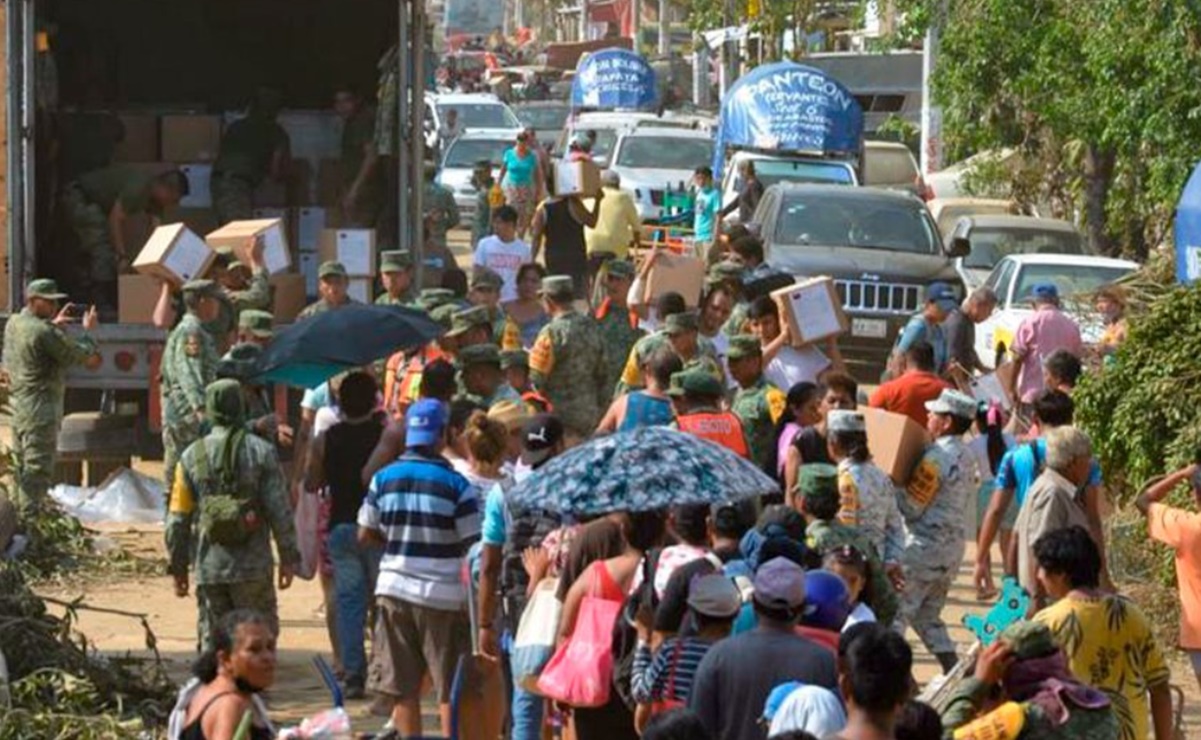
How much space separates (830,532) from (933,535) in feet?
6.94

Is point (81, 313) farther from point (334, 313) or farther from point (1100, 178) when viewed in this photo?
point (1100, 178)

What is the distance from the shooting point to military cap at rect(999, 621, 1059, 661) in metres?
7.77

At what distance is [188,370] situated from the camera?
49.2ft

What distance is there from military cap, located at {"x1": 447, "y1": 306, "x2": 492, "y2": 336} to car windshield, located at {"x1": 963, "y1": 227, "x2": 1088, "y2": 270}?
13294mm

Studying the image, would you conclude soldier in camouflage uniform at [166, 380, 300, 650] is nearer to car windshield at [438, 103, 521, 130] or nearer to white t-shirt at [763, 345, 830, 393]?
white t-shirt at [763, 345, 830, 393]

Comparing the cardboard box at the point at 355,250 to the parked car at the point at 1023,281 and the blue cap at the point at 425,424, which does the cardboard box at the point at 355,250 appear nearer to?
the parked car at the point at 1023,281

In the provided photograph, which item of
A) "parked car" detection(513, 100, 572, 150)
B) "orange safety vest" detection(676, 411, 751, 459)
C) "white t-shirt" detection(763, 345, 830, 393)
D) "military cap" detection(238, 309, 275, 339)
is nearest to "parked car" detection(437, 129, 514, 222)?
"parked car" detection(513, 100, 572, 150)

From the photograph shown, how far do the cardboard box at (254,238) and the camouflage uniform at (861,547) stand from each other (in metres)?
7.06

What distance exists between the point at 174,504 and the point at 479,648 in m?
2.04

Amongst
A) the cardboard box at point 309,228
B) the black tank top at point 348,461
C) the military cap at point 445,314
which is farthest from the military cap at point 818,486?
the cardboard box at point 309,228

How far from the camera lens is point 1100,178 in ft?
99.5

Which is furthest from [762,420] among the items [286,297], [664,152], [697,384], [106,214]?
[664,152]

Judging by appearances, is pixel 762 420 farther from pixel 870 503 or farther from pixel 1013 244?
pixel 1013 244

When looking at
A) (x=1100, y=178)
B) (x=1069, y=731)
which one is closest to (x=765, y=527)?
(x=1069, y=731)
